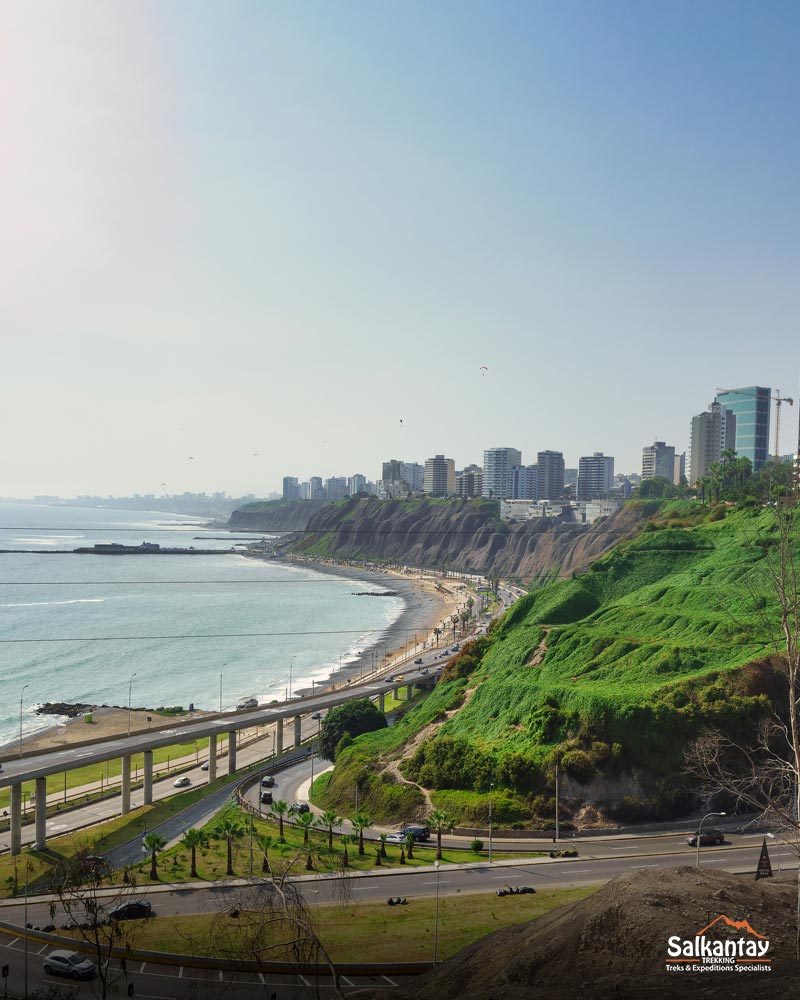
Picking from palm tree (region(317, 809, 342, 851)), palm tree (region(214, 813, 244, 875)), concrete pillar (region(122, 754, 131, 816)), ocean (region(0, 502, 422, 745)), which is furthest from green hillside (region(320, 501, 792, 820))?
ocean (region(0, 502, 422, 745))

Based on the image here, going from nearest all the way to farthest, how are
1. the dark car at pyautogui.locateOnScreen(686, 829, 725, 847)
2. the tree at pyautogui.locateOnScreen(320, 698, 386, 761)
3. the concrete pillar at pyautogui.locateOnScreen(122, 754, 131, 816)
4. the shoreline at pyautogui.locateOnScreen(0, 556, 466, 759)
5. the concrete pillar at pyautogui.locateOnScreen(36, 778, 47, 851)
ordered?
the dark car at pyautogui.locateOnScreen(686, 829, 725, 847)
the concrete pillar at pyautogui.locateOnScreen(36, 778, 47, 851)
the concrete pillar at pyautogui.locateOnScreen(122, 754, 131, 816)
the tree at pyautogui.locateOnScreen(320, 698, 386, 761)
the shoreline at pyautogui.locateOnScreen(0, 556, 466, 759)

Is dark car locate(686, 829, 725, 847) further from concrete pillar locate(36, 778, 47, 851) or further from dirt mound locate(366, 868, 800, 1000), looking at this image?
concrete pillar locate(36, 778, 47, 851)

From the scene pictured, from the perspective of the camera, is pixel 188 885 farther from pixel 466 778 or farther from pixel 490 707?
pixel 490 707

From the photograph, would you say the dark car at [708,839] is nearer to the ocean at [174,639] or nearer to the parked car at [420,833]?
the parked car at [420,833]

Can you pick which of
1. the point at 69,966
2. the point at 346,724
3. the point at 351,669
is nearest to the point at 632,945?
the point at 69,966

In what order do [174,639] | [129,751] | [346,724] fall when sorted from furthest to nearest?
[174,639] < [346,724] < [129,751]

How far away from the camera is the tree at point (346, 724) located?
64.6 metres

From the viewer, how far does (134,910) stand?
31.2 metres

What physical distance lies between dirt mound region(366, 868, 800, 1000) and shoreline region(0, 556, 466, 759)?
135 feet

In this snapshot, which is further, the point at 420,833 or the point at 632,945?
the point at 420,833

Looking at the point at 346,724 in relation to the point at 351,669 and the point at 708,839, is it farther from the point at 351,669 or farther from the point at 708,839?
the point at 351,669

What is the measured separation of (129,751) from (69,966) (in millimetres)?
30050

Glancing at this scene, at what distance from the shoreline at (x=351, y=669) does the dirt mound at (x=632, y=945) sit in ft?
135

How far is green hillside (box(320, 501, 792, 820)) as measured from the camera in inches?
1821
